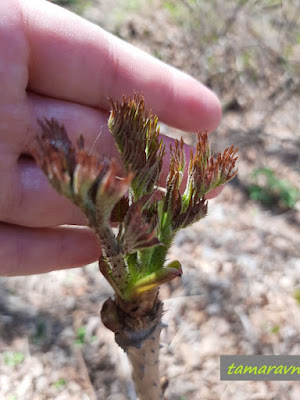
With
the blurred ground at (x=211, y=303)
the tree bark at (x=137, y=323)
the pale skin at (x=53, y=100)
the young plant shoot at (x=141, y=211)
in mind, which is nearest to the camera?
the young plant shoot at (x=141, y=211)

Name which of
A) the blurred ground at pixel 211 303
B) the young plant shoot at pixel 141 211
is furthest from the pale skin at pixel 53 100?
the blurred ground at pixel 211 303

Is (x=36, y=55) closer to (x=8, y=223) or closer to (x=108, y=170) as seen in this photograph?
(x=8, y=223)

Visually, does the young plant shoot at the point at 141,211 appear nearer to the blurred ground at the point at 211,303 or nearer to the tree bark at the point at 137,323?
the tree bark at the point at 137,323

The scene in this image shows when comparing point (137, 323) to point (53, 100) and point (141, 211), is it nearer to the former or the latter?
point (141, 211)

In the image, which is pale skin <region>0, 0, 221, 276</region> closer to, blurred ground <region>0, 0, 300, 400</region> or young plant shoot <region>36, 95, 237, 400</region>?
young plant shoot <region>36, 95, 237, 400</region>

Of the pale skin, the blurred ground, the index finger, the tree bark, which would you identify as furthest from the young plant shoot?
the blurred ground

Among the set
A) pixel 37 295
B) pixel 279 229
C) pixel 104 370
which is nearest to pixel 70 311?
pixel 37 295

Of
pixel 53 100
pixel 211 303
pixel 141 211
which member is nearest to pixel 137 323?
pixel 141 211
